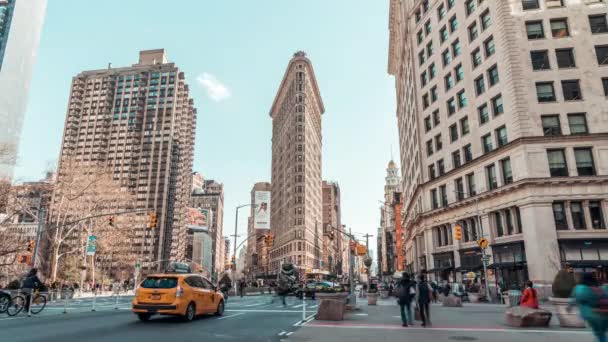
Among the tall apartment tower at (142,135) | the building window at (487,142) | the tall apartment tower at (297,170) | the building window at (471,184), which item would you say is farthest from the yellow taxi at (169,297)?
the tall apartment tower at (142,135)

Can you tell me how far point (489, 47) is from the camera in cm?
3966

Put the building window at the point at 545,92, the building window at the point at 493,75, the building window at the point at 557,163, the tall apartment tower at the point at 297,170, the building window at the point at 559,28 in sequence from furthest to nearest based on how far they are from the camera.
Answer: the tall apartment tower at the point at 297,170, the building window at the point at 493,75, the building window at the point at 559,28, the building window at the point at 545,92, the building window at the point at 557,163

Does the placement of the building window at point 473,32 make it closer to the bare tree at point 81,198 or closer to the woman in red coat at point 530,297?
the woman in red coat at point 530,297

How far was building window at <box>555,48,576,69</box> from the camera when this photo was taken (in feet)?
116

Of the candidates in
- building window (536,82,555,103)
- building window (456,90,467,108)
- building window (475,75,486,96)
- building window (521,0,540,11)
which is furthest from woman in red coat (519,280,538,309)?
building window (521,0,540,11)

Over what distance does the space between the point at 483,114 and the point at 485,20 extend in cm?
981

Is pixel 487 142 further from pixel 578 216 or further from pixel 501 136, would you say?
pixel 578 216

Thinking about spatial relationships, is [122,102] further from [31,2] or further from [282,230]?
[31,2]

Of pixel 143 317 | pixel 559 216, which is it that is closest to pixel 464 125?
pixel 559 216

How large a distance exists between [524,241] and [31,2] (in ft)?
736

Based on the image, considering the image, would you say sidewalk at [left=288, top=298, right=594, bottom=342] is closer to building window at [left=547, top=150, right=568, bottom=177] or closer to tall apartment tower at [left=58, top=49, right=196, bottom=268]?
building window at [left=547, top=150, right=568, bottom=177]

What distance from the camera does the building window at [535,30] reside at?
36.7 meters

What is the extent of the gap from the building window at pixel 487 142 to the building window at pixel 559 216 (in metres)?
8.26

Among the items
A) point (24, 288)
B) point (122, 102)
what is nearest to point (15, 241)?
point (24, 288)
